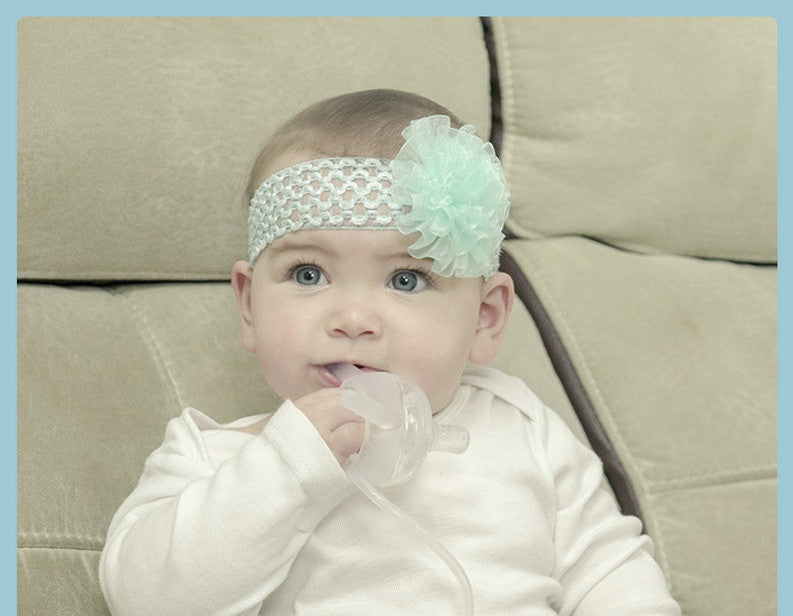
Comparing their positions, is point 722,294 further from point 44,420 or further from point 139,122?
point 44,420

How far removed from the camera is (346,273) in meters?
1.29

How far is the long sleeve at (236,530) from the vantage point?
3.92 feet

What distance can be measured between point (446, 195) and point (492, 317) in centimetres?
23

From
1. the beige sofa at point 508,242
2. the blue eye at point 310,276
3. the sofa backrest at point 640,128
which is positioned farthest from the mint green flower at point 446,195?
the sofa backrest at point 640,128

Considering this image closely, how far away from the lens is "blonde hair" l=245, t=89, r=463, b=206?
4.33ft

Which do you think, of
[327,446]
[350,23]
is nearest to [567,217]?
[350,23]

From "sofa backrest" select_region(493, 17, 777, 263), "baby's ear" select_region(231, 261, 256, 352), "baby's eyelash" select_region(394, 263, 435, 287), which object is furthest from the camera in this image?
"sofa backrest" select_region(493, 17, 777, 263)

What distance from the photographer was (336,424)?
1.22 meters

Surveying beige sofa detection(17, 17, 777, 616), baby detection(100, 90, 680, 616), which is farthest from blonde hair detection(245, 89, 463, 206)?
beige sofa detection(17, 17, 777, 616)

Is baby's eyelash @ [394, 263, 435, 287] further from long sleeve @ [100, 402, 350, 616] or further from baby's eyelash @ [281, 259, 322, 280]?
long sleeve @ [100, 402, 350, 616]

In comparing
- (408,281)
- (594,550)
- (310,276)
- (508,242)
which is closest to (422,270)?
(408,281)

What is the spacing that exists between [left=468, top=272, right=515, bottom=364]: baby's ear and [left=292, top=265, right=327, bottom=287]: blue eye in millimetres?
212

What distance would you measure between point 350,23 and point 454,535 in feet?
2.54

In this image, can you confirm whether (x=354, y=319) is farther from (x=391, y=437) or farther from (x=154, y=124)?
(x=154, y=124)
